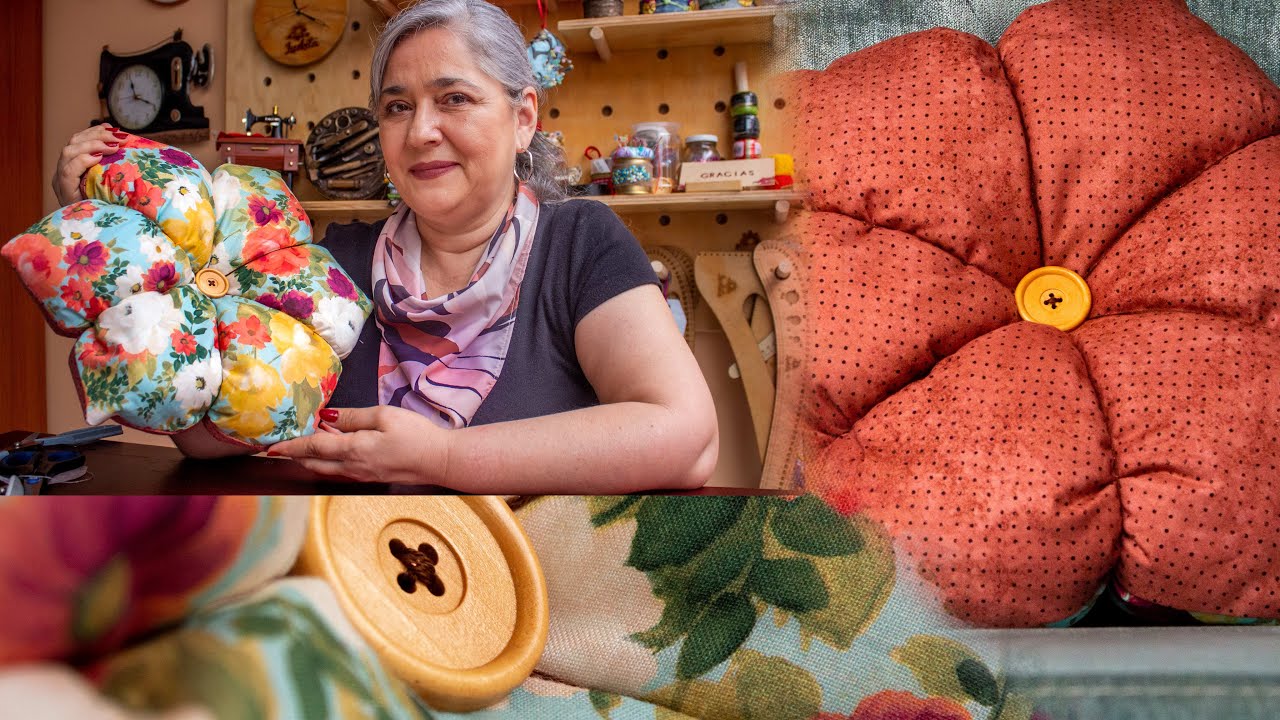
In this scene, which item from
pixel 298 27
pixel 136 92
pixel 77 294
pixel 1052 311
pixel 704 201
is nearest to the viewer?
pixel 77 294

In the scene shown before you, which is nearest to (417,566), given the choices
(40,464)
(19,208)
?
(40,464)

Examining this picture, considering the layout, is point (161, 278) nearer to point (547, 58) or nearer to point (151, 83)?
point (151, 83)

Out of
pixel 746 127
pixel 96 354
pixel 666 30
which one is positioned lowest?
pixel 96 354

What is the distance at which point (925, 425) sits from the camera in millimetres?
449

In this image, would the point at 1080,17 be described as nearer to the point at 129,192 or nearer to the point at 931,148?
the point at 931,148

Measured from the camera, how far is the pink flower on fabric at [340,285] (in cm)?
47

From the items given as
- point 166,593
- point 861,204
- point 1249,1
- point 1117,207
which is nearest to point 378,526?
point 166,593

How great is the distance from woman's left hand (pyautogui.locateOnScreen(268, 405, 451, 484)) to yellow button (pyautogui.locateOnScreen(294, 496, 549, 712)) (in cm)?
7

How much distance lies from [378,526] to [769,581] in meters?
0.17

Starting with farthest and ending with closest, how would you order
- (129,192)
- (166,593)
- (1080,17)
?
(1080,17)
(129,192)
(166,593)

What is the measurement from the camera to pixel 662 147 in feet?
3.94

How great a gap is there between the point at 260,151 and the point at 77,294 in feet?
2.01

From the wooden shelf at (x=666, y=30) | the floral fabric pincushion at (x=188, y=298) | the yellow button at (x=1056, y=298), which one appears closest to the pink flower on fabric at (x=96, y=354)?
the floral fabric pincushion at (x=188, y=298)

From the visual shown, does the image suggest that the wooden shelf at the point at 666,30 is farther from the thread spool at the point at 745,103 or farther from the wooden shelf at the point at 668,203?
the wooden shelf at the point at 668,203
